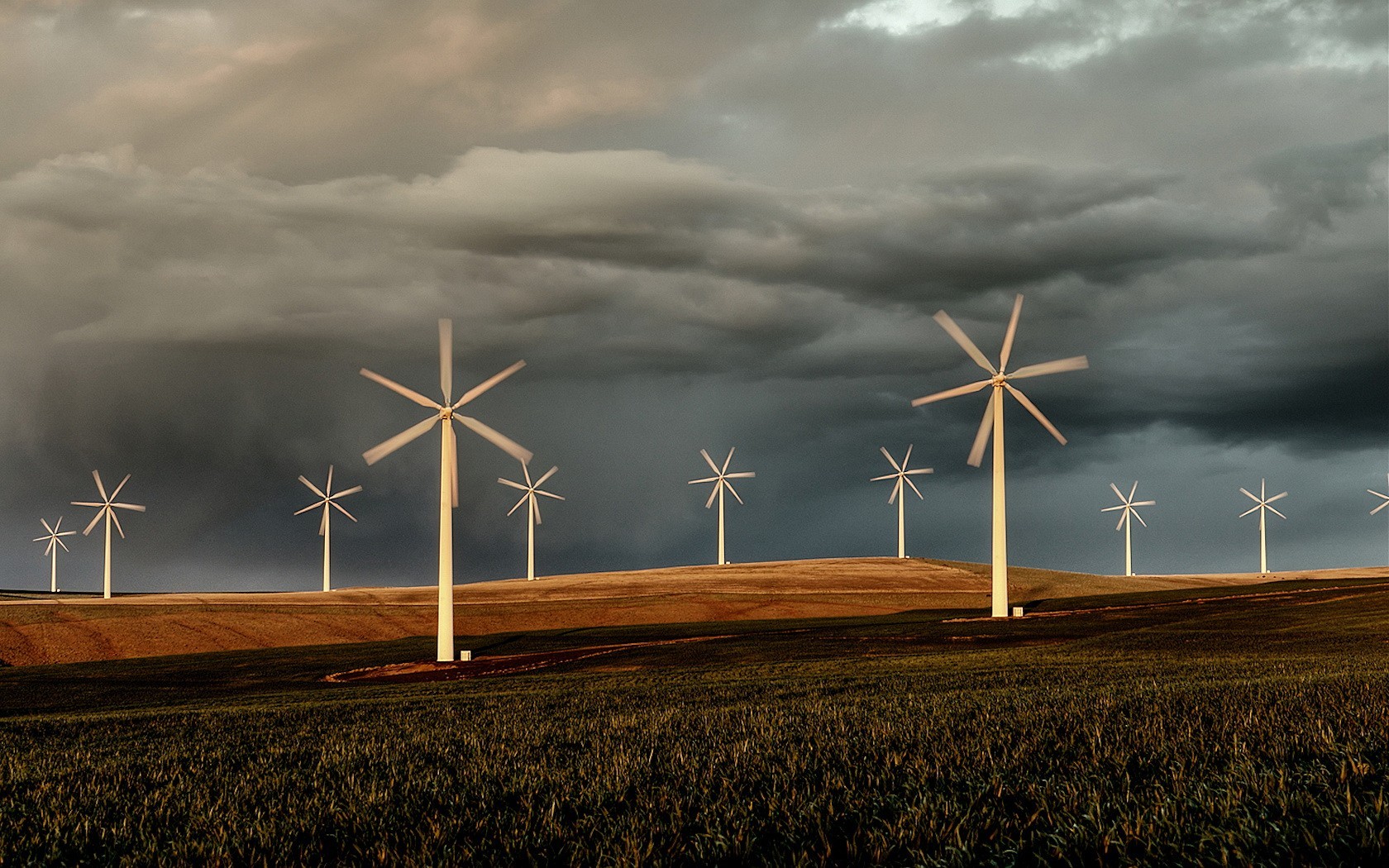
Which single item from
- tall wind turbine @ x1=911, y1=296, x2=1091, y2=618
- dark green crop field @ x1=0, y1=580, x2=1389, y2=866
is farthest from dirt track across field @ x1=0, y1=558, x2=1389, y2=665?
dark green crop field @ x1=0, y1=580, x2=1389, y2=866

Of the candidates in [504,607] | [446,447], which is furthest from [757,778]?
[504,607]

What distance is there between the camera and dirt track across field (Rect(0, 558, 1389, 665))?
9469 cm

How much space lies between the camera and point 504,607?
118m

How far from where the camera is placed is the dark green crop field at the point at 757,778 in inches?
303

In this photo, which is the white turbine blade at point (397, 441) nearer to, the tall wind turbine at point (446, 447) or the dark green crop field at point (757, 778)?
the tall wind turbine at point (446, 447)

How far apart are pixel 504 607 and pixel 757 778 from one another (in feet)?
360

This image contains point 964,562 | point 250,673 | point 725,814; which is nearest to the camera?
point 725,814

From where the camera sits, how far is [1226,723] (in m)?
13.7

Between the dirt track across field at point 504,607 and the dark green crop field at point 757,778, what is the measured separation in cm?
7076

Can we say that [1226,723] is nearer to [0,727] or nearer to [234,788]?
[234,788]

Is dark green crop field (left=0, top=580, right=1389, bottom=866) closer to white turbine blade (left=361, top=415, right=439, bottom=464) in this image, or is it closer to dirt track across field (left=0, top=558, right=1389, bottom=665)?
white turbine blade (left=361, top=415, right=439, bottom=464)

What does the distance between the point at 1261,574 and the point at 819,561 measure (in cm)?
7329

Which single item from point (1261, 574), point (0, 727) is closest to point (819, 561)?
point (1261, 574)

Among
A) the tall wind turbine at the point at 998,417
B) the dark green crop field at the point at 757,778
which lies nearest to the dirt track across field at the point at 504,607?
the tall wind turbine at the point at 998,417
